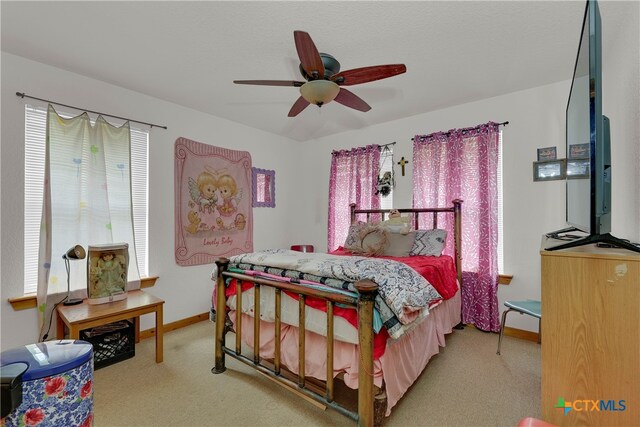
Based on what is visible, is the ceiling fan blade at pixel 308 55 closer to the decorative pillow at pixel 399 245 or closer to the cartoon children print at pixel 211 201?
the decorative pillow at pixel 399 245

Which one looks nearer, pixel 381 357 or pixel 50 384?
pixel 50 384

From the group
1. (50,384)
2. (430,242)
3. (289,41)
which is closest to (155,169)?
(289,41)

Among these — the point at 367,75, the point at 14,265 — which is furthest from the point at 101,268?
the point at 367,75

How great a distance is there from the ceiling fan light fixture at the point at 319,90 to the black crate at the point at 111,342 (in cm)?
244

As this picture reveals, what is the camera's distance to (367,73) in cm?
180

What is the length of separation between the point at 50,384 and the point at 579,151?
2.65 m

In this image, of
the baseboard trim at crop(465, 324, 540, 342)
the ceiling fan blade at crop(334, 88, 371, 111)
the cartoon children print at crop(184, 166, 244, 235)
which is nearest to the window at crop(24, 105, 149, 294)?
the cartoon children print at crop(184, 166, 244, 235)

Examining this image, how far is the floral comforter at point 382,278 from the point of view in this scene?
1467mm

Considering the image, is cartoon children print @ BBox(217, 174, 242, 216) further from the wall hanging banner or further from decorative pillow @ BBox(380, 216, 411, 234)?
decorative pillow @ BBox(380, 216, 411, 234)

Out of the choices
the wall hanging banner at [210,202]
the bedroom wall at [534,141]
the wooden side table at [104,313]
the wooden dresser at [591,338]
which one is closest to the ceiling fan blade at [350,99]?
the bedroom wall at [534,141]

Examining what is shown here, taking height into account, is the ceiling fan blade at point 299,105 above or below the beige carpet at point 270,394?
above

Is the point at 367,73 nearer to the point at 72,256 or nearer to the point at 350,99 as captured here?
the point at 350,99

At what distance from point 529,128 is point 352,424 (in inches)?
120

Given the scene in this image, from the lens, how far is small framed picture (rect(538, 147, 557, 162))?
266cm
